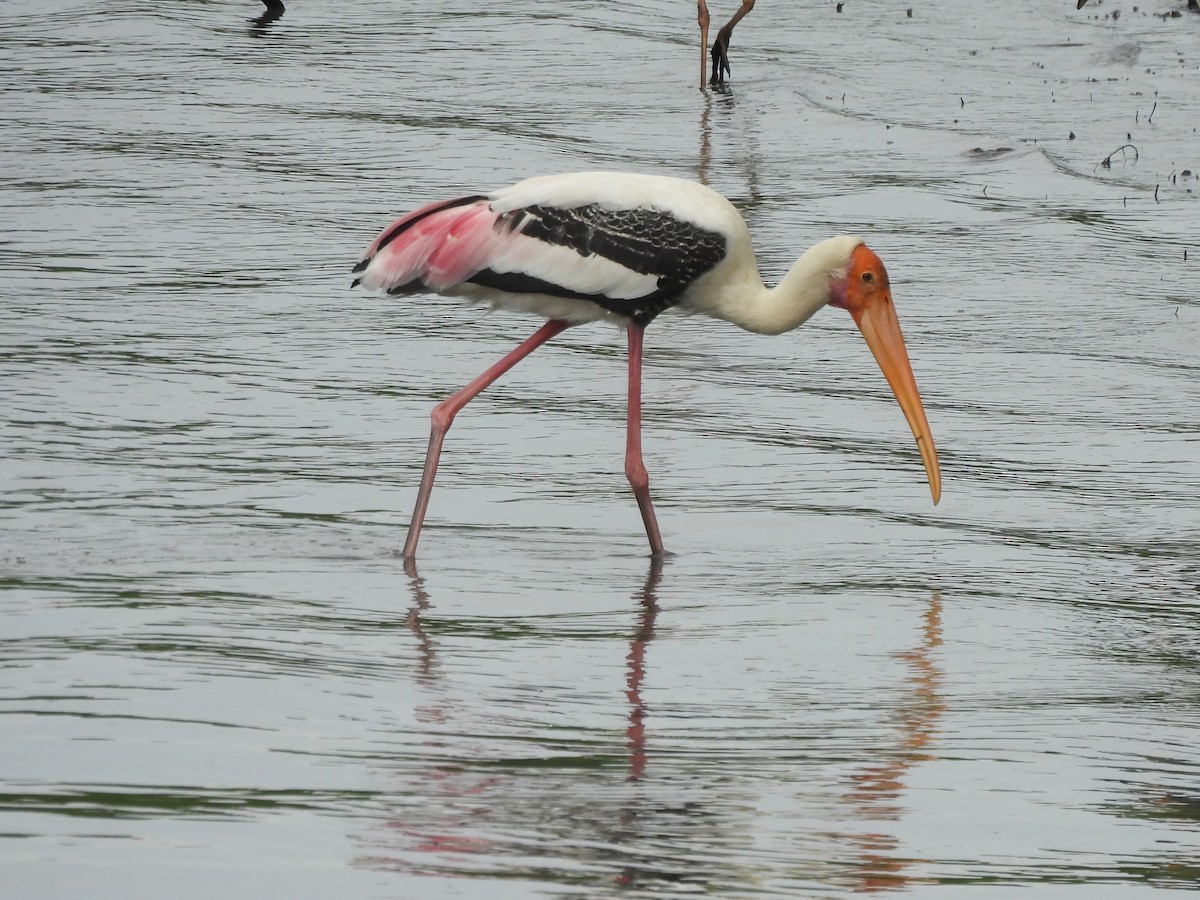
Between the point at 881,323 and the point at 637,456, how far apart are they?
36.3 inches

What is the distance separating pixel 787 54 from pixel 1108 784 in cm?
1616

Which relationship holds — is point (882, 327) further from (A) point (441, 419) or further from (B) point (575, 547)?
(A) point (441, 419)

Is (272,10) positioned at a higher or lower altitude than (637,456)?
higher

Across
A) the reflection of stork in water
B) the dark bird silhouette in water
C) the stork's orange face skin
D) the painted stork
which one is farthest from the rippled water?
the dark bird silhouette in water

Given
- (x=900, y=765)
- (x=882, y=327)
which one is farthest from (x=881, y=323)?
(x=900, y=765)

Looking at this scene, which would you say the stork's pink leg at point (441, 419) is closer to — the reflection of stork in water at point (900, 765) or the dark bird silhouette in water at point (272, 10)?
the reflection of stork in water at point (900, 765)

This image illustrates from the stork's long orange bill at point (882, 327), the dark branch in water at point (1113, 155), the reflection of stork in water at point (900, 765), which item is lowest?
the dark branch in water at point (1113, 155)

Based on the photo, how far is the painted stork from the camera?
6777 mm

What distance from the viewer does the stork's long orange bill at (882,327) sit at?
6.86m

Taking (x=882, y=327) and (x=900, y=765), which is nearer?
(x=900, y=765)

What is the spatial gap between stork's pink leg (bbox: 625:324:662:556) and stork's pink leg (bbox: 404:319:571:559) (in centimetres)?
26

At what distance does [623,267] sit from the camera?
6770 mm

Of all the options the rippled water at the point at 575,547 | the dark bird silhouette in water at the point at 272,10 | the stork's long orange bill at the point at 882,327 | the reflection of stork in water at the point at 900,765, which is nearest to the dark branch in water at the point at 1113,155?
the rippled water at the point at 575,547

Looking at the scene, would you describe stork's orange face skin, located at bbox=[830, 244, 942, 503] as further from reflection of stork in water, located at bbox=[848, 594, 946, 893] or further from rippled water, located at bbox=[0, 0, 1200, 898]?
reflection of stork in water, located at bbox=[848, 594, 946, 893]
